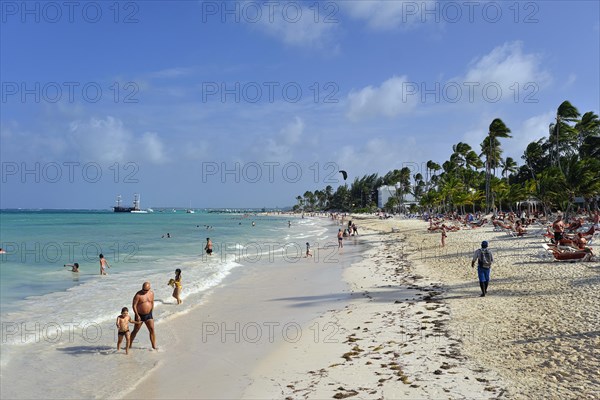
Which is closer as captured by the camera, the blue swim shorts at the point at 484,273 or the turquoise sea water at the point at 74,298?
the turquoise sea water at the point at 74,298

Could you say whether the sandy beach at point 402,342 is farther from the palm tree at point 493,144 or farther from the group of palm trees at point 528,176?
the palm tree at point 493,144

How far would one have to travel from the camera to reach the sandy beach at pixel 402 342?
19.2 feet

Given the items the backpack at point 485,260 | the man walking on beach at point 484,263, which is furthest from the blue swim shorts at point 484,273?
the backpack at point 485,260

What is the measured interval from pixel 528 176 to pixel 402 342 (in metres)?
76.0

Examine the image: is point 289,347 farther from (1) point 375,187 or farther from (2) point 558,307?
(1) point 375,187

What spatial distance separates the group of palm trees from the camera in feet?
106

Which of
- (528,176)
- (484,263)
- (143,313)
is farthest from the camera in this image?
(528,176)

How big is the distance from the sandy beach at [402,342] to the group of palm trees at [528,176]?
2152 cm

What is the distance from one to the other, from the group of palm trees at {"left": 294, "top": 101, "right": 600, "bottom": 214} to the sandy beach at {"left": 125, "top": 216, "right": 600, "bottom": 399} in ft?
70.6

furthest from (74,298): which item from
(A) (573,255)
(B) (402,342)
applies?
(A) (573,255)

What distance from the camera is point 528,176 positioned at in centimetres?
7344

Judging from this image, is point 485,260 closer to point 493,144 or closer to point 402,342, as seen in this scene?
point 402,342

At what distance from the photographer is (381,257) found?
23.4 m

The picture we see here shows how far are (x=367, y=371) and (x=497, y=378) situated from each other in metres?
1.88
